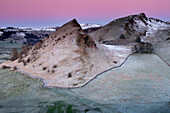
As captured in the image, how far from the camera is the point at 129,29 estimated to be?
49719 mm

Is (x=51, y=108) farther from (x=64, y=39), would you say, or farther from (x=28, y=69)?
(x=64, y=39)

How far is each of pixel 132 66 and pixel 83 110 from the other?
492 inches

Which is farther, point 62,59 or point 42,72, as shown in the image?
point 62,59

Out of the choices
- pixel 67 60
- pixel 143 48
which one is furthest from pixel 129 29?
pixel 67 60

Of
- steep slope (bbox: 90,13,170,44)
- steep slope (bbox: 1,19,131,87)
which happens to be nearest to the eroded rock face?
steep slope (bbox: 1,19,131,87)

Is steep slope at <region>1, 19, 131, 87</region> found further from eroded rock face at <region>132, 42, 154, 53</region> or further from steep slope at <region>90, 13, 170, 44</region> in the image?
steep slope at <region>90, 13, 170, 44</region>

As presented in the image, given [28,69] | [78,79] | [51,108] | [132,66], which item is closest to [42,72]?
[28,69]

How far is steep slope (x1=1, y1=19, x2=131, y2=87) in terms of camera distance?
54.4 feet

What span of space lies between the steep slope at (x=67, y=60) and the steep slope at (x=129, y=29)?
20.9 meters

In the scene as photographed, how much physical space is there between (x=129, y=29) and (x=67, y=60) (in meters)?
34.9

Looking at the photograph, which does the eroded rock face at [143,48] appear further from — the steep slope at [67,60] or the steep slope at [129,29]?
the steep slope at [129,29]

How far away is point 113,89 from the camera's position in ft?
43.5

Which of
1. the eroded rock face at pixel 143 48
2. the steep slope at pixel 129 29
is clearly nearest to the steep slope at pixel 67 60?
the eroded rock face at pixel 143 48

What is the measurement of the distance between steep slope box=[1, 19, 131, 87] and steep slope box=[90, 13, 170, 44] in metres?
20.9
